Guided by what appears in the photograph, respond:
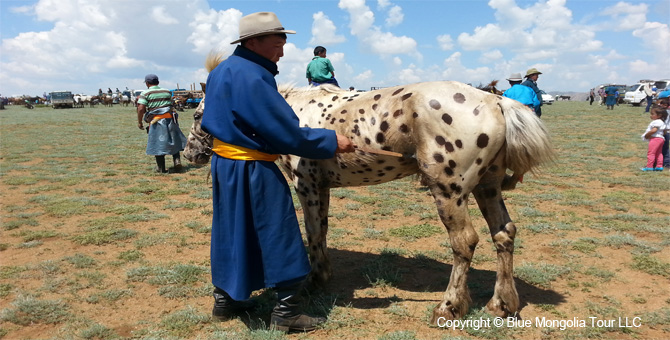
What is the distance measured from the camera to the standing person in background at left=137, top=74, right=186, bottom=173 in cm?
905

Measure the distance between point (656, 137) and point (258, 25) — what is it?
984cm

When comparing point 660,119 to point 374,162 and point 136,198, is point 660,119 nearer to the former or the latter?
point 374,162

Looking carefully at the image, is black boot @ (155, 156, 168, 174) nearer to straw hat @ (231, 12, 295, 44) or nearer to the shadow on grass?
the shadow on grass

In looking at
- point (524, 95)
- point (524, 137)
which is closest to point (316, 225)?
point (524, 137)

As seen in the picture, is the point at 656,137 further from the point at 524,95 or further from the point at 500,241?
the point at 500,241

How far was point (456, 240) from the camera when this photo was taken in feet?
10.7

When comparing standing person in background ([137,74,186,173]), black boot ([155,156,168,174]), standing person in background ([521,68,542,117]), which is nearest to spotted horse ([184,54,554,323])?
standing person in background ([521,68,542,117])

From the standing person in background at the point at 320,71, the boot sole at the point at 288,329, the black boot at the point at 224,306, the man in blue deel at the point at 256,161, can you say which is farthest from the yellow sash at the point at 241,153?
the standing person in background at the point at 320,71

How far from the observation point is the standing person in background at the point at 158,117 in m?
9.05

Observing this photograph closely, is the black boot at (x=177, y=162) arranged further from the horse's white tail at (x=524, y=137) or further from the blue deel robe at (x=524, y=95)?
the horse's white tail at (x=524, y=137)

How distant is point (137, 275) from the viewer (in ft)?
14.4

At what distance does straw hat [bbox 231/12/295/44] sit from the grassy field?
2.31 meters

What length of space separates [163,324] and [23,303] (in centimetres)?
143

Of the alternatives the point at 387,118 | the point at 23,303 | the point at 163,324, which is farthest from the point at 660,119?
the point at 23,303
